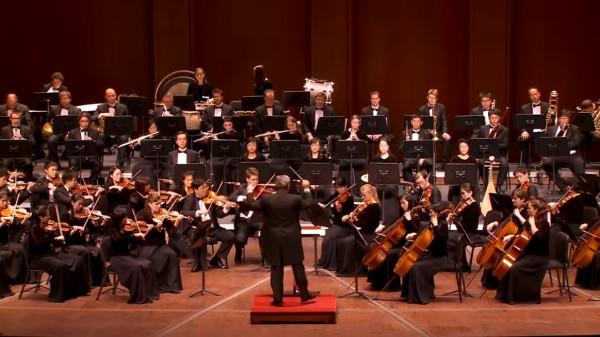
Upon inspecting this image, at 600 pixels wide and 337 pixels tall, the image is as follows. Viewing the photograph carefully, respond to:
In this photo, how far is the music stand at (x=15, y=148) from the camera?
1410 centimetres

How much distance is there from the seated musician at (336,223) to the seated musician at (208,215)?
50.0 inches

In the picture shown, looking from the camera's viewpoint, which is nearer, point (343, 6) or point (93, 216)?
point (93, 216)

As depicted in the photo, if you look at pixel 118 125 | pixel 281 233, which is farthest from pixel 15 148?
pixel 281 233

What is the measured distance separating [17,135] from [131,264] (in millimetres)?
4741

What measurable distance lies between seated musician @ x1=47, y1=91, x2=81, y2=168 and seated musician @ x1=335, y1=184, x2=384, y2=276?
546 centimetres

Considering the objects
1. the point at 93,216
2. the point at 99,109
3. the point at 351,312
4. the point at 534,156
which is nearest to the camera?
the point at 351,312

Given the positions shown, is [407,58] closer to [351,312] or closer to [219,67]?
[219,67]

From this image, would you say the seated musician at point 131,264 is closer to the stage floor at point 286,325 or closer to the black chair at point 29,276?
the stage floor at point 286,325

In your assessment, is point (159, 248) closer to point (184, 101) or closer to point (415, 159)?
point (184, 101)

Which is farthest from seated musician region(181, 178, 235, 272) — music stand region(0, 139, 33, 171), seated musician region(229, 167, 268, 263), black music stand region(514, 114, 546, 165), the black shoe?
black music stand region(514, 114, 546, 165)

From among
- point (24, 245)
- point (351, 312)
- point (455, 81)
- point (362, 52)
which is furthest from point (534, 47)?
point (24, 245)

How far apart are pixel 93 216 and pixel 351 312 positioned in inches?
135

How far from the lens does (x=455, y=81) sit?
63.0 ft

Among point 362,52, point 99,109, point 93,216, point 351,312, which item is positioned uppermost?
point 362,52
